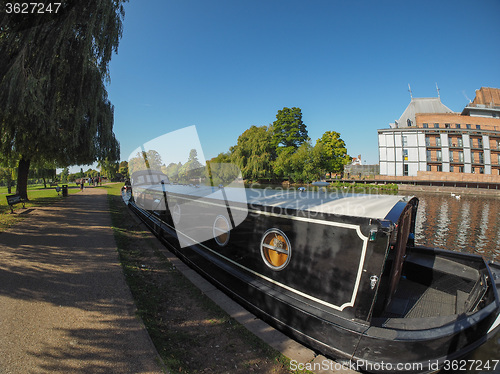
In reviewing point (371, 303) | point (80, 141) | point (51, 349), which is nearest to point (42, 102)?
point (80, 141)

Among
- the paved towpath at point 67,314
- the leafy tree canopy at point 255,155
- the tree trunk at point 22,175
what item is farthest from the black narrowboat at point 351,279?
the leafy tree canopy at point 255,155

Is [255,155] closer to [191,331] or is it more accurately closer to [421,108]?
[191,331]

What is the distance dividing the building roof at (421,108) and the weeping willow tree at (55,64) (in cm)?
6849

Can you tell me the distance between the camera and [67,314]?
2.97 meters

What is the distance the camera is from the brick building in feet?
153

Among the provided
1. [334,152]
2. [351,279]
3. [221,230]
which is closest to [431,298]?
[351,279]

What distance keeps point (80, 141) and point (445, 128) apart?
203 feet

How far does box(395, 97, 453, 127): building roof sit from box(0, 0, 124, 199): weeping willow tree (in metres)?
68.5

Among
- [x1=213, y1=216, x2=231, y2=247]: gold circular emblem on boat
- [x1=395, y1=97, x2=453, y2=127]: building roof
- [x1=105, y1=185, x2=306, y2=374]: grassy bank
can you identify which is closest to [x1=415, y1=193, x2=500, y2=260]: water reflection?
[x1=213, y1=216, x2=231, y2=247]: gold circular emblem on boat

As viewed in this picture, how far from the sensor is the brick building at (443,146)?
153 ft

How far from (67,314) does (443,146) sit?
6197 centimetres

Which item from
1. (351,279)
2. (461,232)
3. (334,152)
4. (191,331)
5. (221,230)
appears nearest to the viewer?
(351,279)

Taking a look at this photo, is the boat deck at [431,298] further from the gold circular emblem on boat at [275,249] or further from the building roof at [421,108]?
the building roof at [421,108]

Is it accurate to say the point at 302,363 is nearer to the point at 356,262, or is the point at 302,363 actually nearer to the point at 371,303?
the point at 371,303
